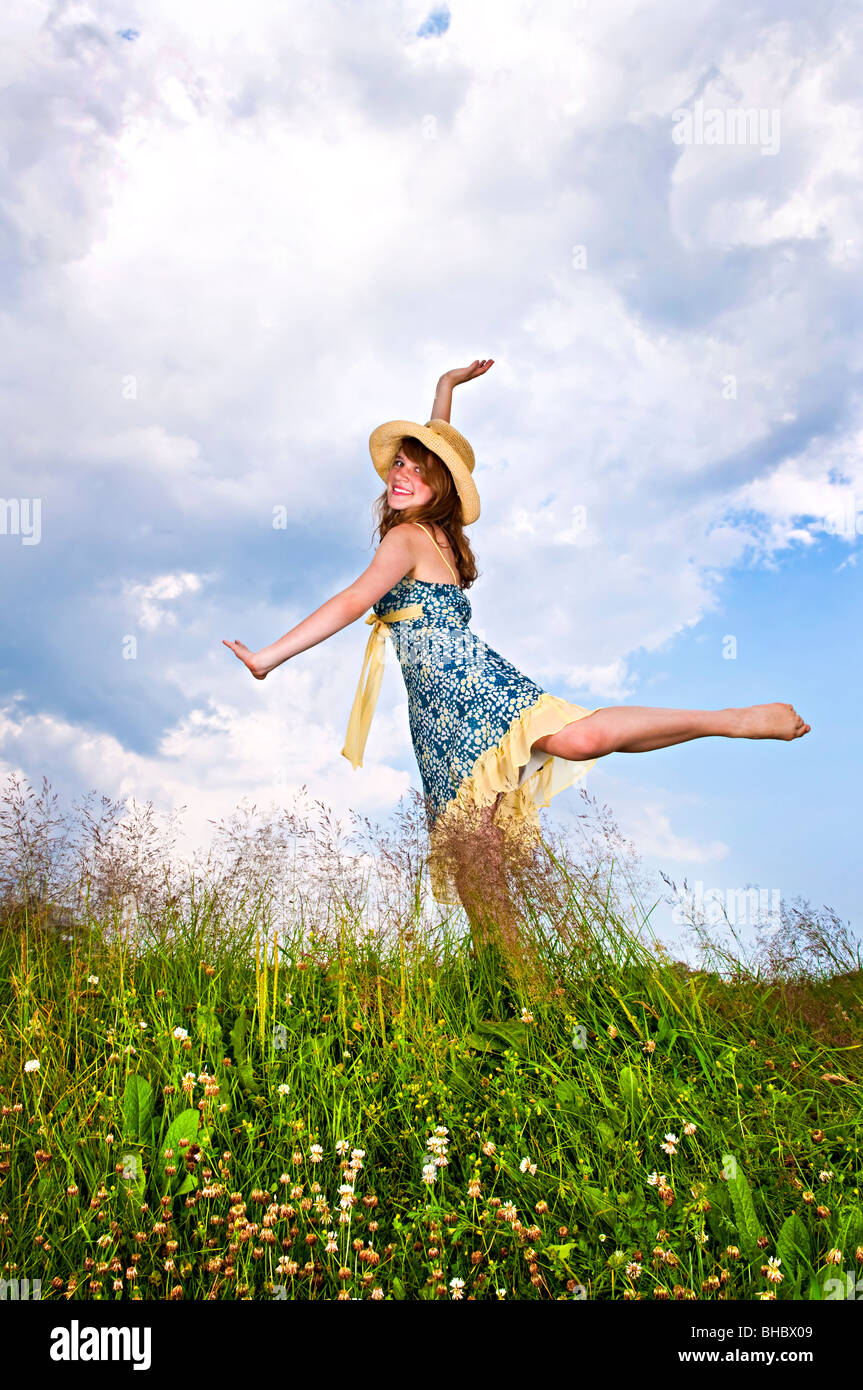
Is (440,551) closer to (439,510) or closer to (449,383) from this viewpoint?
(439,510)

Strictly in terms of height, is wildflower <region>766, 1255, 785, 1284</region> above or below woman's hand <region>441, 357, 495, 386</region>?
below

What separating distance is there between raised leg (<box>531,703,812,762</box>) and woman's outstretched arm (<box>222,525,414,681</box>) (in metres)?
1.11

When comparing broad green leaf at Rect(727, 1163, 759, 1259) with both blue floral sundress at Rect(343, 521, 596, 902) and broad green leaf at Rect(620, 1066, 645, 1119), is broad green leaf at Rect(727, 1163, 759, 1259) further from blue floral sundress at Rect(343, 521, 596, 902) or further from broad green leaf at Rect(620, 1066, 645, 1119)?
blue floral sundress at Rect(343, 521, 596, 902)

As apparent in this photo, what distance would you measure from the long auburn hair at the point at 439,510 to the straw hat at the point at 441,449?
2.0 inches

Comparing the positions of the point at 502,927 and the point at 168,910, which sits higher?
the point at 168,910

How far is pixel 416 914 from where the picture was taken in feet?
12.6

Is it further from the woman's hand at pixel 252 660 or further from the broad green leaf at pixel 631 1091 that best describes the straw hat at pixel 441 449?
the broad green leaf at pixel 631 1091

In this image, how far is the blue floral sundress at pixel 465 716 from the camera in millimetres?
4184

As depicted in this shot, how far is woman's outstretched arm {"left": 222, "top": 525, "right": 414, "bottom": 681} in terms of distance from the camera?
13.5 feet

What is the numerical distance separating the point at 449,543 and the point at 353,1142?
317cm

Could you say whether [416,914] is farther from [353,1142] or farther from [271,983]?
[353,1142]

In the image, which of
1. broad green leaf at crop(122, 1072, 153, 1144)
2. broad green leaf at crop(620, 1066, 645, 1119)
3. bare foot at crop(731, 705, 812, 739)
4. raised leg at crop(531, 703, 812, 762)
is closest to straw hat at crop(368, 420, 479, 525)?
raised leg at crop(531, 703, 812, 762)
